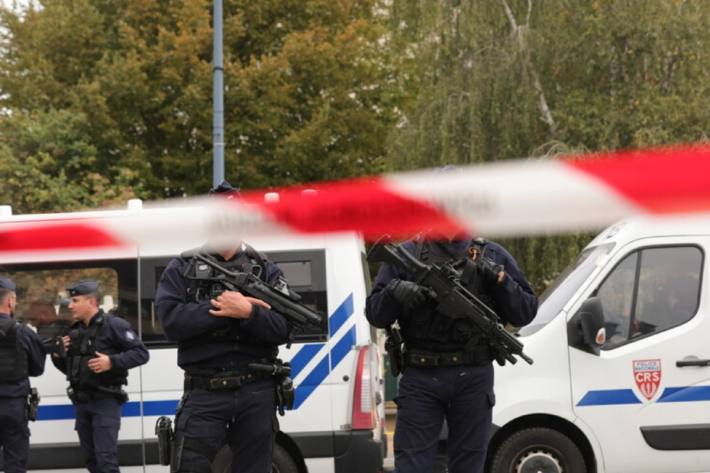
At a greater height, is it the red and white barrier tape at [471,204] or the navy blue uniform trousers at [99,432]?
the red and white barrier tape at [471,204]

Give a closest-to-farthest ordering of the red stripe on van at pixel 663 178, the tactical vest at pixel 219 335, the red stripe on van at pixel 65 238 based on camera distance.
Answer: the red stripe on van at pixel 663 178, the red stripe on van at pixel 65 238, the tactical vest at pixel 219 335

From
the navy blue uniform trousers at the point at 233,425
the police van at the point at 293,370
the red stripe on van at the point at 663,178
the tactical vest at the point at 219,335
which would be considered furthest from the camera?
the police van at the point at 293,370

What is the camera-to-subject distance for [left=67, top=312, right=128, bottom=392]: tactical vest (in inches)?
287

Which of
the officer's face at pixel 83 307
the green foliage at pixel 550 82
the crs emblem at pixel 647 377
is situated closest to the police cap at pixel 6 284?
the officer's face at pixel 83 307

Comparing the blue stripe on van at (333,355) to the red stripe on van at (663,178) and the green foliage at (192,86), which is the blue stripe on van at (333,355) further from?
the green foliage at (192,86)

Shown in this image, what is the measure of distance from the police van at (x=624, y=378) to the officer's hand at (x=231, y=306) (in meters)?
2.61

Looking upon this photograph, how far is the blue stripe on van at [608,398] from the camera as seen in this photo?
7082 millimetres

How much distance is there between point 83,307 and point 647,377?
3.67 meters

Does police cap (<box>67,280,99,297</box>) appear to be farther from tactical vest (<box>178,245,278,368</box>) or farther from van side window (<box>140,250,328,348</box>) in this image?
tactical vest (<box>178,245,278,368</box>)

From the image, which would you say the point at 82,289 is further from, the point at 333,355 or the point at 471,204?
the point at 471,204

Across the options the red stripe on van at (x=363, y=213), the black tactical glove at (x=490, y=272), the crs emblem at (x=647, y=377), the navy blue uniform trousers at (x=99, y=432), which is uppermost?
the red stripe on van at (x=363, y=213)

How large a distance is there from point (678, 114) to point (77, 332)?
12.5 meters

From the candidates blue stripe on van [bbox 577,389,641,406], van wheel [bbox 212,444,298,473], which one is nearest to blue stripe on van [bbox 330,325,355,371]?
van wheel [bbox 212,444,298,473]

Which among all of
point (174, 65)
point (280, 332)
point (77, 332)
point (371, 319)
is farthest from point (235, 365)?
point (174, 65)
